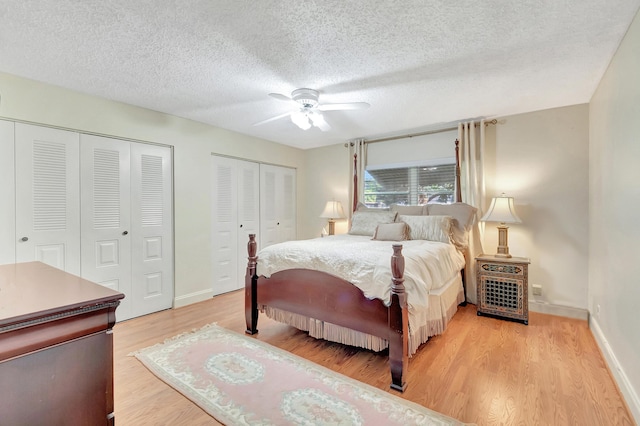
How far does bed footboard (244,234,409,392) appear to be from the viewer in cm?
196

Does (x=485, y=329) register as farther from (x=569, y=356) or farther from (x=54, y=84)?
(x=54, y=84)

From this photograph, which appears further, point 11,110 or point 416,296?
point 11,110

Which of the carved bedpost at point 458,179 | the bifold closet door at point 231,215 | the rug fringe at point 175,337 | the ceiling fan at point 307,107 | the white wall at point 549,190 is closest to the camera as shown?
the rug fringe at point 175,337

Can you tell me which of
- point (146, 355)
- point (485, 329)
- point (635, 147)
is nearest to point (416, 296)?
point (485, 329)

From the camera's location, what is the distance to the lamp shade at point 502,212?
10.5ft

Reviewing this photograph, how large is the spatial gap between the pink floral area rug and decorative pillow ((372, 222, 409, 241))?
5.65 ft

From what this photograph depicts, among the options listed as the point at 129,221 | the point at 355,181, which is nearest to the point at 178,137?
the point at 129,221

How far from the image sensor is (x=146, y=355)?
241cm

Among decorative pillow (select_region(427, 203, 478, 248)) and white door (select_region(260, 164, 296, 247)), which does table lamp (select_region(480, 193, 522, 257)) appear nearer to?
decorative pillow (select_region(427, 203, 478, 248))

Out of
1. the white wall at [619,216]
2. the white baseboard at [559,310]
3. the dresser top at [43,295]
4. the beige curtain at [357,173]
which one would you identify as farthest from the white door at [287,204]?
the white wall at [619,216]

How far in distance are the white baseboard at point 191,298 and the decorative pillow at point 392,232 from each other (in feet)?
7.66

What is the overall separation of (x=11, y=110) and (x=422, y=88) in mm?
3632

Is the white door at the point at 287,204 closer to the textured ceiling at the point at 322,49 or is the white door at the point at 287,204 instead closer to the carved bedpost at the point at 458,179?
the textured ceiling at the point at 322,49

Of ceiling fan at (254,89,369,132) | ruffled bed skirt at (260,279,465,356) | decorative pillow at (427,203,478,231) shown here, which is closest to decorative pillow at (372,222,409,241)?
decorative pillow at (427,203,478,231)
